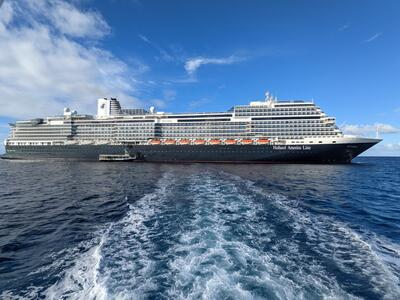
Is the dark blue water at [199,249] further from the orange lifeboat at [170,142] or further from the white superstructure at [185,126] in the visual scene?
the orange lifeboat at [170,142]

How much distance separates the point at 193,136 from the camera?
65.1 meters

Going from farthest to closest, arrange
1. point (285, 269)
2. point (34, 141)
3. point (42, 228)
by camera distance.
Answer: point (34, 141), point (42, 228), point (285, 269)

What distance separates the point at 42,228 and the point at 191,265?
8.89 meters

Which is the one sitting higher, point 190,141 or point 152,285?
point 190,141

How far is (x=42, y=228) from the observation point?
38.0 feet

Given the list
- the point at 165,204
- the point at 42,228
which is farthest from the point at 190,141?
Result: the point at 42,228

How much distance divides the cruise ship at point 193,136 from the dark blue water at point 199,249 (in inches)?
1549

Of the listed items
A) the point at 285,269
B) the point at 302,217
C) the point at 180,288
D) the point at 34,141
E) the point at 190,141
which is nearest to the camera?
the point at 180,288

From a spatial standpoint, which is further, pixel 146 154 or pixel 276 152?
pixel 146 154

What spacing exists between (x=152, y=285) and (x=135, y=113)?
74.7 meters

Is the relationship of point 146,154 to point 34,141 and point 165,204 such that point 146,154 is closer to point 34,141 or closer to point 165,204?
point 34,141

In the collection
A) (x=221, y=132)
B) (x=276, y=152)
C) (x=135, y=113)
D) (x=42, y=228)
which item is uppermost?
(x=135, y=113)

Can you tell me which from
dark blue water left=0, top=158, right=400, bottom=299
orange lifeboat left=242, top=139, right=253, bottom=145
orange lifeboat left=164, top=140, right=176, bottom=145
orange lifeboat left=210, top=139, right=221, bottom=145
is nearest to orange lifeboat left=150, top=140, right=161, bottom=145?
orange lifeboat left=164, top=140, right=176, bottom=145

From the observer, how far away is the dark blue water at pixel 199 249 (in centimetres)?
653
